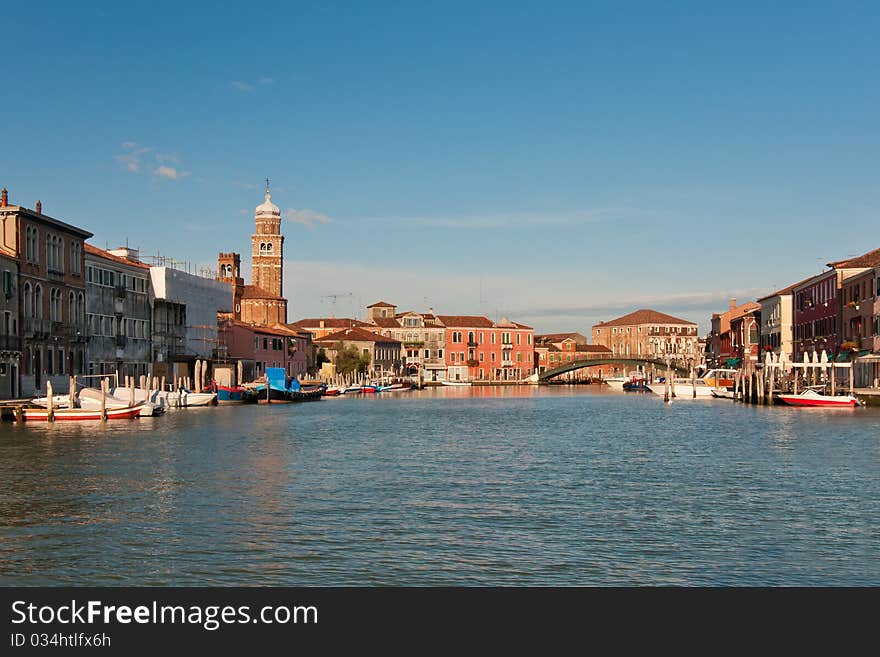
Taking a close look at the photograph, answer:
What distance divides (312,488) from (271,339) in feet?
Answer: 220

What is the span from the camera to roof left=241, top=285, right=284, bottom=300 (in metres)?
118

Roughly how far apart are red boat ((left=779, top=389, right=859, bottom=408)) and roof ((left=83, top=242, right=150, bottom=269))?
35093 millimetres

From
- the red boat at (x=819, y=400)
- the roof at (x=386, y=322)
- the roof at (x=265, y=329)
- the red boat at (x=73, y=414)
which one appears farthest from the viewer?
the roof at (x=386, y=322)

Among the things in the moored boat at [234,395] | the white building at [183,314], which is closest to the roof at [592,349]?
the white building at [183,314]

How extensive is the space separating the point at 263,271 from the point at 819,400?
85661mm

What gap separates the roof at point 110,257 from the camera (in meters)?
54.9

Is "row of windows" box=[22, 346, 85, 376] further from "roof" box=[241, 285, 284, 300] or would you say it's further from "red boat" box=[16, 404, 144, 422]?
"roof" box=[241, 285, 284, 300]

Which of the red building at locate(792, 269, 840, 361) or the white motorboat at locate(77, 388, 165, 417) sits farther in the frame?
the red building at locate(792, 269, 840, 361)

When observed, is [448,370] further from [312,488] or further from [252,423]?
[312,488]

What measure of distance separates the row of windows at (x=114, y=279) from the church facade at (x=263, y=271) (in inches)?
2162

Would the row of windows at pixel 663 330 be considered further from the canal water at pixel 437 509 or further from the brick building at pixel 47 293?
the canal water at pixel 437 509

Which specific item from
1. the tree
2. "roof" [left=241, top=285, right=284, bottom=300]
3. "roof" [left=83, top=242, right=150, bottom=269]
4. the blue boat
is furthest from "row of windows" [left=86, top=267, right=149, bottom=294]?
"roof" [left=241, top=285, right=284, bottom=300]
